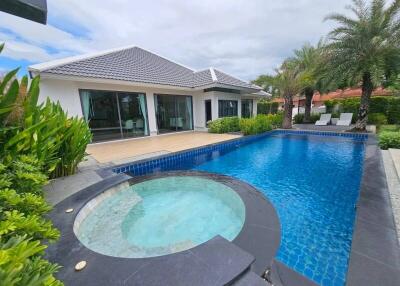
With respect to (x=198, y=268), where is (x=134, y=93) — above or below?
above

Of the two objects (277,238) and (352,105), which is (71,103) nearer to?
(277,238)

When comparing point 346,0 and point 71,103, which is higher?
point 346,0

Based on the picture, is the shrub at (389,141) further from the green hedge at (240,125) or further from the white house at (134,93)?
the white house at (134,93)

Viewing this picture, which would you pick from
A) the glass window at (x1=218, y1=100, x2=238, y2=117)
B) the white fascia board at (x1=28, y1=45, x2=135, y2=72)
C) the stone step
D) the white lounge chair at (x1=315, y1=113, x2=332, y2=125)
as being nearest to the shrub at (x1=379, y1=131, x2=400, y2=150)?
the stone step

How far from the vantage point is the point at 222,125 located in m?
12.7

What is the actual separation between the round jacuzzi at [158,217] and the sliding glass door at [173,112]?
27.8 feet

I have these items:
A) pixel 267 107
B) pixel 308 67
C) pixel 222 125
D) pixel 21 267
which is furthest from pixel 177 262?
pixel 267 107

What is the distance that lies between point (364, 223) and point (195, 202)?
296 cm

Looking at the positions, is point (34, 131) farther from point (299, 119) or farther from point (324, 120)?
A: point (299, 119)

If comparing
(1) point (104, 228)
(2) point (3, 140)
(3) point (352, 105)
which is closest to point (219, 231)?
(1) point (104, 228)

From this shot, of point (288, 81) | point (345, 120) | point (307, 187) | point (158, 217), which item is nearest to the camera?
point (158, 217)

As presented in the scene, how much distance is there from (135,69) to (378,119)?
62.5 ft

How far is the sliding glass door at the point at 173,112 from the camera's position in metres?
12.7

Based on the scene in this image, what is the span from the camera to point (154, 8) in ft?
31.6
